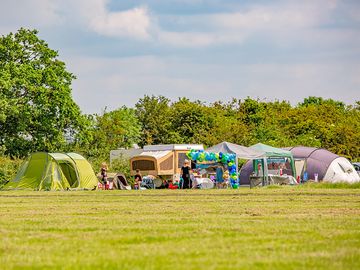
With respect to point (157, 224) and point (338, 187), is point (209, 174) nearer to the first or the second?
point (338, 187)

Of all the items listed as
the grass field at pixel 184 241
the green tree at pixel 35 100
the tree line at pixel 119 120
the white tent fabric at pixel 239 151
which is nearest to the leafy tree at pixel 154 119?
the tree line at pixel 119 120

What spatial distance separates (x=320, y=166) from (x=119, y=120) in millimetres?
41821

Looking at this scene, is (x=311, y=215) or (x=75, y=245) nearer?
(x=75, y=245)

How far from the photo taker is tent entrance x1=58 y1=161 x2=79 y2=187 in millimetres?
39438

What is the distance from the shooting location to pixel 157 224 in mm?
12695

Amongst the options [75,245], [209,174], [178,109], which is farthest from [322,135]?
[75,245]

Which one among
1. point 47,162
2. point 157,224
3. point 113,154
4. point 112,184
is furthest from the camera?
point 113,154

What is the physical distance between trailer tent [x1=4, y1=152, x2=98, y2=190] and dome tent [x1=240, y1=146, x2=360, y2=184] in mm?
11227

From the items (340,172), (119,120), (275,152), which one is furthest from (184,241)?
(119,120)

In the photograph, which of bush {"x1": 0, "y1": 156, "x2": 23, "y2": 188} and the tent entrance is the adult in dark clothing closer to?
the tent entrance

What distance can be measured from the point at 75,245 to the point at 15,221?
4.34 m

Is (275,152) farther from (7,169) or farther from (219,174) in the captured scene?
(7,169)

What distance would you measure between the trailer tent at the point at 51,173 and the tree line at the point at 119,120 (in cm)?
797

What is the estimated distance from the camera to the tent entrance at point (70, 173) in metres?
39.4
